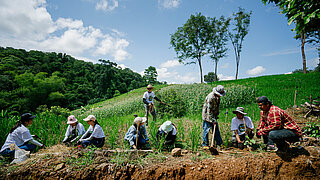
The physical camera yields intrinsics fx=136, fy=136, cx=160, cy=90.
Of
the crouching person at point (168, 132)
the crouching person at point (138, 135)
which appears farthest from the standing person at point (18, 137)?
the crouching person at point (168, 132)

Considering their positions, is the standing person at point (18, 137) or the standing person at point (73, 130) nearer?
the standing person at point (18, 137)

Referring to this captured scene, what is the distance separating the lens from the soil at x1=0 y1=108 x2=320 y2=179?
2.48 meters

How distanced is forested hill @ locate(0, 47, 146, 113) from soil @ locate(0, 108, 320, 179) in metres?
17.4

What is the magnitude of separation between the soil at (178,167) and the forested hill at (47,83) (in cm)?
1744

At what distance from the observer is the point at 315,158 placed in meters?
2.55


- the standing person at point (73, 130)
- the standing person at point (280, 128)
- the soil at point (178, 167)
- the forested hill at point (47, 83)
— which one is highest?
the forested hill at point (47, 83)

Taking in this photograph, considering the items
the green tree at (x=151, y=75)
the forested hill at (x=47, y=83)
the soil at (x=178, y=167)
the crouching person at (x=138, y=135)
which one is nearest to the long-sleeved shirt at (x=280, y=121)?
the soil at (x=178, y=167)

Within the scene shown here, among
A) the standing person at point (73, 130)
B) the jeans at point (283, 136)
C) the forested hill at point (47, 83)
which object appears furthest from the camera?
the forested hill at point (47, 83)

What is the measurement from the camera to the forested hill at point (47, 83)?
26.2m

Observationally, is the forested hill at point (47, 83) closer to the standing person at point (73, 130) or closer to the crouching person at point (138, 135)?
the standing person at point (73, 130)

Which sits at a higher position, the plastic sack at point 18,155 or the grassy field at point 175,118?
the grassy field at point 175,118

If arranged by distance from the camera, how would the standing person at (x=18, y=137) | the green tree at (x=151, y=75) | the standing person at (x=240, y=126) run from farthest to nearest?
the green tree at (x=151, y=75) → the standing person at (x=240, y=126) → the standing person at (x=18, y=137)

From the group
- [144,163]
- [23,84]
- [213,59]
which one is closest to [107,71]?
[23,84]

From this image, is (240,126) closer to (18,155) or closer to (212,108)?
(212,108)
